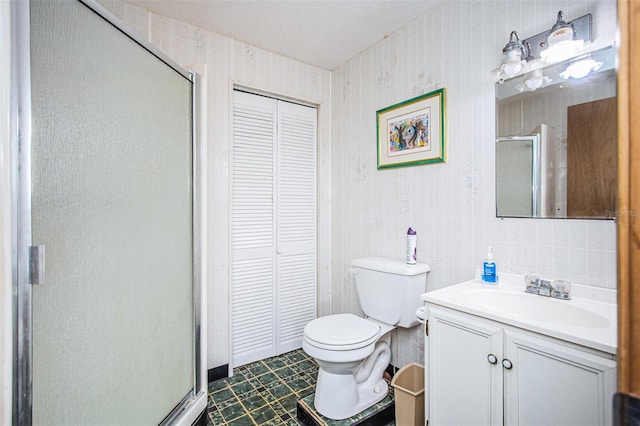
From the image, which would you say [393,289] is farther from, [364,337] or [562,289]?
[562,289]

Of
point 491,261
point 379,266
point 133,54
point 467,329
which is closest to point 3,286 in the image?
point 133,54

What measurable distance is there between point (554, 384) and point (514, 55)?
1246 mm

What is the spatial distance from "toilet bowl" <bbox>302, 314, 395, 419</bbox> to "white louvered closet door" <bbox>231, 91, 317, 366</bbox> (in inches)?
26.6

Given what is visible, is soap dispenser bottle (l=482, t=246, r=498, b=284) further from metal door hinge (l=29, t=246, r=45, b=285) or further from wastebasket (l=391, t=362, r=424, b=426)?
metal door hinge (l=29, t=246, r=45, b=285)

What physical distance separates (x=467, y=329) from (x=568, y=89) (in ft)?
3.41

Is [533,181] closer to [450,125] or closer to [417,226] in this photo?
[450,125]

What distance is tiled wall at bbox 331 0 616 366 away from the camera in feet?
4.04

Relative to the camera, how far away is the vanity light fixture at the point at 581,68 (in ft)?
3.84

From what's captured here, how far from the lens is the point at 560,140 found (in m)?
1.25

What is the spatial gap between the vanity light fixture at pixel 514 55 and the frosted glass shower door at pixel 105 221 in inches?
56.0

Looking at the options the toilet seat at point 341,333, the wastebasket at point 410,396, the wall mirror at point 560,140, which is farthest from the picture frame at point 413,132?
the wastebasket at point 410,396

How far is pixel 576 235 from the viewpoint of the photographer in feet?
3.95

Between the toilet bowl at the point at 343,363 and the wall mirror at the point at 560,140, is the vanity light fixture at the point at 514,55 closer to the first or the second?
the wall mirror at the point at 560,140

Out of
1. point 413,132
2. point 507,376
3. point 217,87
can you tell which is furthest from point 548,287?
point 217,87
